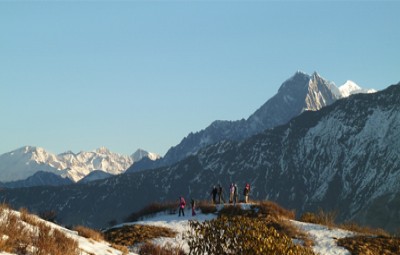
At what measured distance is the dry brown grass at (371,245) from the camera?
2705cm

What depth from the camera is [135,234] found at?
29312 mm

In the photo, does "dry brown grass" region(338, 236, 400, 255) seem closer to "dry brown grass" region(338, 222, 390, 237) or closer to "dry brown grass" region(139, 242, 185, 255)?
"dry brown grass" region(338, 222, 390, 237)

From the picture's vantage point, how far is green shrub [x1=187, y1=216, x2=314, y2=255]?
33.9 ft

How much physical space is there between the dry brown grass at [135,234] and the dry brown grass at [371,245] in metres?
10.2

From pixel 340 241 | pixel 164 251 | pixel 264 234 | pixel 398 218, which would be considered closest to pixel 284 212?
pixel 340 241

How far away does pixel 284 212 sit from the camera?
37750 mm

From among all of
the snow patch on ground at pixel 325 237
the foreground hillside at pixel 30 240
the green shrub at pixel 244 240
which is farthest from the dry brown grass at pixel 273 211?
the green shrub at pixel 244 240

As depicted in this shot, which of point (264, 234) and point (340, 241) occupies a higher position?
point (264, 234)

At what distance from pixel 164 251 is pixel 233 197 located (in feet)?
81.9

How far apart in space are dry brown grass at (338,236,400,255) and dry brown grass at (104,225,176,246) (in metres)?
10.2

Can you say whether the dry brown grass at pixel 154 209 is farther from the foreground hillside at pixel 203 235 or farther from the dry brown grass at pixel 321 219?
the dry brown grass at pixel 321 219

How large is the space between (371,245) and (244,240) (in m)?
19.8

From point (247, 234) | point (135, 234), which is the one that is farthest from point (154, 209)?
point (247, 234)

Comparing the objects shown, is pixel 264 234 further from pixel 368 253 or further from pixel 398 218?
pixel 398 218
